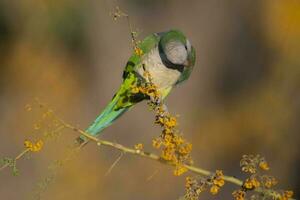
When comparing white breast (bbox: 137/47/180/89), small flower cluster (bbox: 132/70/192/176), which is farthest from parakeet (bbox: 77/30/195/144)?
small flower cluster (bbox: 132/70/192/176)

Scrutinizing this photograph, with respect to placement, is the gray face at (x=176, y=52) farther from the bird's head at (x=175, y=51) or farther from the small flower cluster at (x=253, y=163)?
the small flower cluster at (x=253, y=163)

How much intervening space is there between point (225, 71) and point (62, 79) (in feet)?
3.53

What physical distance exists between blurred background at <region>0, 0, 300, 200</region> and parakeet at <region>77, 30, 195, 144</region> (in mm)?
1489

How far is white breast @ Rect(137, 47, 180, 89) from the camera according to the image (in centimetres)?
146

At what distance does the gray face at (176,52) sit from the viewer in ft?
4.64

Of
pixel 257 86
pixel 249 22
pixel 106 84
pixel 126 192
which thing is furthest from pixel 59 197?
pixel 249 22

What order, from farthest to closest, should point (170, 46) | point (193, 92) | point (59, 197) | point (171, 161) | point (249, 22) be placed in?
point (249, 22), point (193, 92), point (59, 197), point (170, 46), point (171, 161)

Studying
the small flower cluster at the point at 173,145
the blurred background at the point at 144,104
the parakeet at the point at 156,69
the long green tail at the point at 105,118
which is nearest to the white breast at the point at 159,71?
the parakeet at the point at 156,69

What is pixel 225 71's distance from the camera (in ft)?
12.3

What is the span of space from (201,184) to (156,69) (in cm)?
70

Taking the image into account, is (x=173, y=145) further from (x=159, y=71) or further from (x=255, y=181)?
(x=159, y=71)

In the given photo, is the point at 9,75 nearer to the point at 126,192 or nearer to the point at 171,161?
the point at 126,192

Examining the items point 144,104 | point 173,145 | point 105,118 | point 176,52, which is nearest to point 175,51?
point 176,52

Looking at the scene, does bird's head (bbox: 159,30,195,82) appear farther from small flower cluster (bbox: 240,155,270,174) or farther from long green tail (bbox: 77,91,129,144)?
small flower cluster (bbox: 240,155,270,174)
